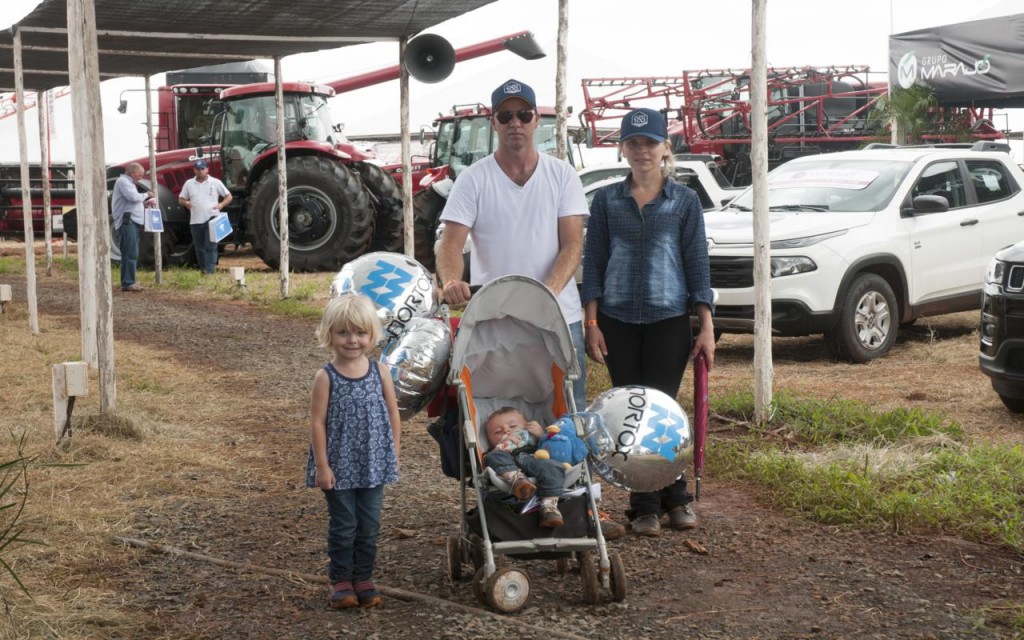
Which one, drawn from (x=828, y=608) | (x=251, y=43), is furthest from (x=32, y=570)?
(x=251, y=43)

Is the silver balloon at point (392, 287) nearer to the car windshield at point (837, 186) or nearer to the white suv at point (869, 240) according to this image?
the white suv at point (869, 240)

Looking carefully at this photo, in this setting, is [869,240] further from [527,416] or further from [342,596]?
[342,596]

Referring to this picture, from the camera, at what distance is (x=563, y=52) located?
10266 mm

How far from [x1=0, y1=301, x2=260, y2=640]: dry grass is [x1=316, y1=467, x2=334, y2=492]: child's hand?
31.2 inches

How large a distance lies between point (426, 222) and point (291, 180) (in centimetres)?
211

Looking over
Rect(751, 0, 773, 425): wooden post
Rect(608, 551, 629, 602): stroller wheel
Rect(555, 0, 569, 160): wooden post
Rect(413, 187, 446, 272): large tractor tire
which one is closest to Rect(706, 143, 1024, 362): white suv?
Rect(555, 0, 569, 160): wooden post

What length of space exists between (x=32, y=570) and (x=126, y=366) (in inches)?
218

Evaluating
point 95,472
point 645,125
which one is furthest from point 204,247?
point 645,125

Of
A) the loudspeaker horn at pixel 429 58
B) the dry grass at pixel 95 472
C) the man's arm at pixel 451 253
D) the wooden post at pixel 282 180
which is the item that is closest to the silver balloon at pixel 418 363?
the man's arm at pixel 451 253

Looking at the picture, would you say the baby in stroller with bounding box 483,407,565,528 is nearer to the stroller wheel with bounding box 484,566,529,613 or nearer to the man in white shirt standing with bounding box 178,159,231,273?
the stroller wheel with bounding box 484,566,529,613

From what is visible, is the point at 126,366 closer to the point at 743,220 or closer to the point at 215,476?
the point at 215,476

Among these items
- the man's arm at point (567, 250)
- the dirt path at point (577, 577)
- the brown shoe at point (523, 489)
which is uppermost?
the man's arm at point (567, 250)

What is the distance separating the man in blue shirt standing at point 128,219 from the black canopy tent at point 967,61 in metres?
11.2

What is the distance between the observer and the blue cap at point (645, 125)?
5238mm
